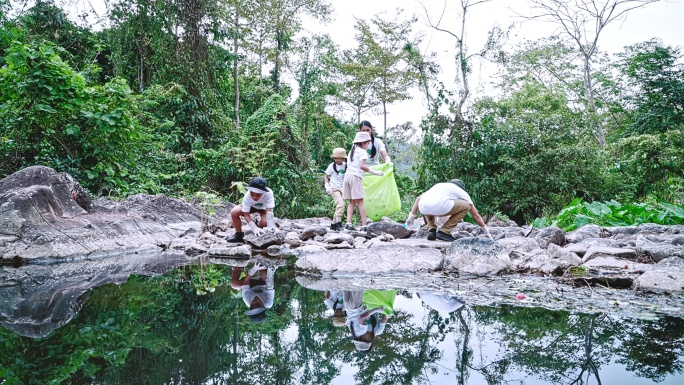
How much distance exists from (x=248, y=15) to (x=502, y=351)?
57.5 ft

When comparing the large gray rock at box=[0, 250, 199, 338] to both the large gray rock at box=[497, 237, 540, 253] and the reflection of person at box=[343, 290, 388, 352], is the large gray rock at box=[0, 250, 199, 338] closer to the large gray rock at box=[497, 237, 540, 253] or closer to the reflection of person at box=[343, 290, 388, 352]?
the reflection of person at box=[343, 290, 388, 352]

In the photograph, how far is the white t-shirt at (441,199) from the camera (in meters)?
5.21

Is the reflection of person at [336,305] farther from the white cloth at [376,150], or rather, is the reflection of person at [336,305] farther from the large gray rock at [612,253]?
the white cloth at [376,150]

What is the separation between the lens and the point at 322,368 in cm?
188

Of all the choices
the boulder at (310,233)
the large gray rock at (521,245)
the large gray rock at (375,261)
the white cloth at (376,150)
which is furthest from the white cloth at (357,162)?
the large gray rock at (521,245)

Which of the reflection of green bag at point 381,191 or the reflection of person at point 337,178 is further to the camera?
the reflection of person at point 337,178

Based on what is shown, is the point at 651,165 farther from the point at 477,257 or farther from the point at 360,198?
the point at 477,257

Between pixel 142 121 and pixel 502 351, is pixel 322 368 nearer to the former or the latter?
pixel 502 351

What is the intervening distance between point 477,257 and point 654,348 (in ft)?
6.27

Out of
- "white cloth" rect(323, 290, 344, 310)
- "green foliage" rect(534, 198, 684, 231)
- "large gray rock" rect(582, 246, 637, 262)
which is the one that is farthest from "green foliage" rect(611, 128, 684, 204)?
"white cloth" rect(323, 290, 344, 310)

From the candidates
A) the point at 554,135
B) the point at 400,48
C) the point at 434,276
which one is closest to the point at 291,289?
the point at 434,276

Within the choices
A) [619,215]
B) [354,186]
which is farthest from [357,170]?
[619,215]

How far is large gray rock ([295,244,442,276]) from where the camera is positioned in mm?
4016

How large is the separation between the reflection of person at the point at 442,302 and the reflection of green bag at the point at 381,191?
356 cm
